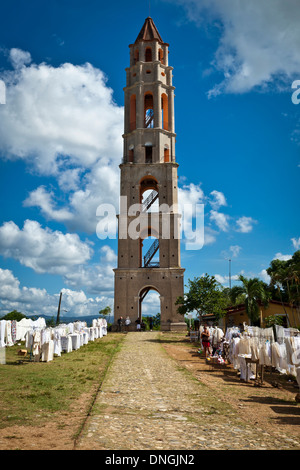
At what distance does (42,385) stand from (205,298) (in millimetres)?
18361

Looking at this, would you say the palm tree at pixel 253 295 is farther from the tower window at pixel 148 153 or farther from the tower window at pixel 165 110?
the tower window at pixel 165 110

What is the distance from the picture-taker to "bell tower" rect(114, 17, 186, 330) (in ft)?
124

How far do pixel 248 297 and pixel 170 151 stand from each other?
19660mm

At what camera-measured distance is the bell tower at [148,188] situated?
3769cm

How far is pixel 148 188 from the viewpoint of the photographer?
146 ft

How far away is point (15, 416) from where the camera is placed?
7004 millimetres

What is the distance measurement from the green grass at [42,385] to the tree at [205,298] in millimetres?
11709

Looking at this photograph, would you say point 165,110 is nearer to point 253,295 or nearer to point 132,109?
point 132,109

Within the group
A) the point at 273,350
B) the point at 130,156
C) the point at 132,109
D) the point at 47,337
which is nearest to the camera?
the point at 273,350

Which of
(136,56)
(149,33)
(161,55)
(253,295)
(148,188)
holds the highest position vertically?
(149,33)

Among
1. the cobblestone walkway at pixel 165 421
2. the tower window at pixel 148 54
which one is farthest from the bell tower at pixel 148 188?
the cobblestone walkway at pixel 165 421

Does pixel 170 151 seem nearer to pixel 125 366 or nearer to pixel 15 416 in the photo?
pixel 125 366

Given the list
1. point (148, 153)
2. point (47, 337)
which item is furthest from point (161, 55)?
point (47, 337)
